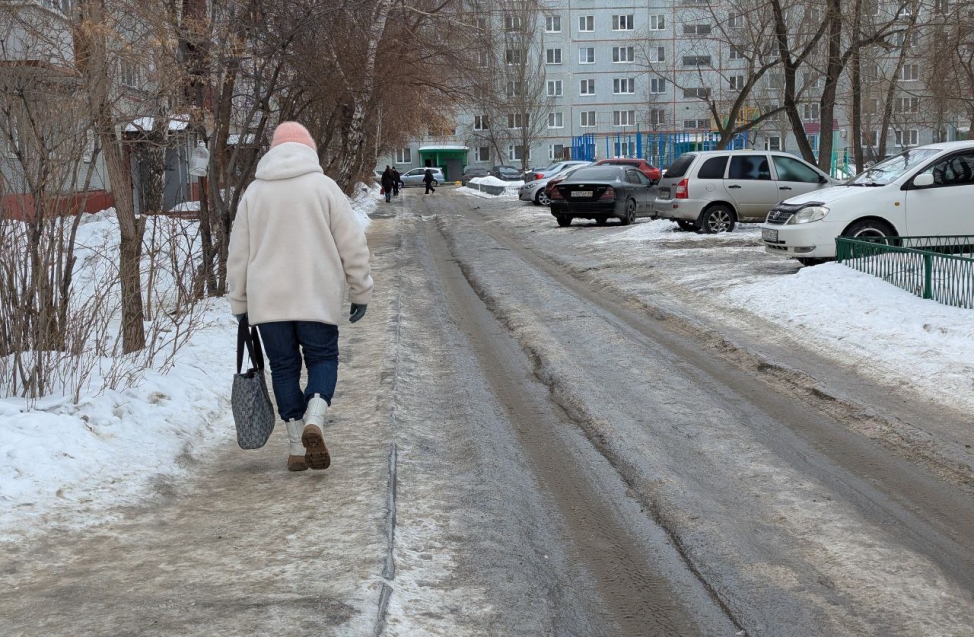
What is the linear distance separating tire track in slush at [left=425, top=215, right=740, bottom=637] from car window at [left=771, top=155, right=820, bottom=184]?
1392 centimetres

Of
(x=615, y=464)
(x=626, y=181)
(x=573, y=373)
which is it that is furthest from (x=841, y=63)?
(x=615, y=464)

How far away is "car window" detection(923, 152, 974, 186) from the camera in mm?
15477

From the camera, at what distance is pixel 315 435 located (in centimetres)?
592

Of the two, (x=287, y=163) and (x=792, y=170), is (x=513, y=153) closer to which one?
(x=792, y=170)

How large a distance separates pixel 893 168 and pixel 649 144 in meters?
61.4

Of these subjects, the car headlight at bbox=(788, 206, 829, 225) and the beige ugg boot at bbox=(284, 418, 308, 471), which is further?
the car headlight at bbox=(788, 206, 829, 225)

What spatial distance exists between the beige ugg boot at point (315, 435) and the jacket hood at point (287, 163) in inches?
48.0

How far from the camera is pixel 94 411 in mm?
6652

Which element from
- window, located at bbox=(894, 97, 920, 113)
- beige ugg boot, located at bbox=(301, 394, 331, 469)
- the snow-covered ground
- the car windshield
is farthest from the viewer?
window, located at bbox=(894, 97, 920, 113)

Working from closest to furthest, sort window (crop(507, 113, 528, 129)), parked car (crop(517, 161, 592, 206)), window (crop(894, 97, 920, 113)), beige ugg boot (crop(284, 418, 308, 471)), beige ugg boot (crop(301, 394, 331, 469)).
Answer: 1. beige ugg boot (crop(301, 394, 331, 469))
2. beige ugg boot (crop(284, 418, 308, 471))
3. window (crop(894, 97, 920, 113))
4. parked car (crop(517, 161, 592, 206))
5. window (crop(507, 113, 528, 129))

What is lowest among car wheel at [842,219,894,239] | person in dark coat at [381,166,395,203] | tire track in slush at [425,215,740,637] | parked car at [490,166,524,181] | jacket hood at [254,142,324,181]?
tire track in slush at [425,215,740,637]

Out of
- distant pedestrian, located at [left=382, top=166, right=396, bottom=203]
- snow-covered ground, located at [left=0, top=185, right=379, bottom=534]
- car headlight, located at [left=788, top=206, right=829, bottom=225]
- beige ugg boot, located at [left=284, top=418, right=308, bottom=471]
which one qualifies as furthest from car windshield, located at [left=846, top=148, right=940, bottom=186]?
distant pedestrian, located at [left=382, top=166, right=396, bottom=203]

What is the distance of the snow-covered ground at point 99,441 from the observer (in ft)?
17.7

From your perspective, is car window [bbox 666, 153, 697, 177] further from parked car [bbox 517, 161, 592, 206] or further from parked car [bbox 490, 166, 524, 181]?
parked car [bbox 490, 166, 524, 181]
